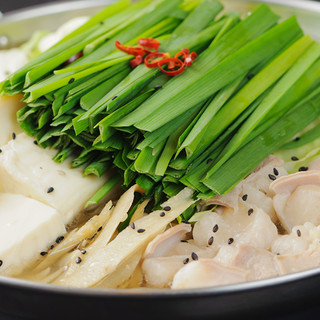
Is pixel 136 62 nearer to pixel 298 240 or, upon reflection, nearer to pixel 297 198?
pixel 297 198

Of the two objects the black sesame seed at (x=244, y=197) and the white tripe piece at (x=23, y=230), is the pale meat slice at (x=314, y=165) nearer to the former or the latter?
the black sesame seed at (x=244, y=197)

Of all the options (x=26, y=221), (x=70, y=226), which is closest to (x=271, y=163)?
(x=70, y=226)

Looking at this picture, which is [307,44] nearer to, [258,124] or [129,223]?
[258,124]

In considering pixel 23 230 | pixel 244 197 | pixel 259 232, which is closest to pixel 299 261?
pixel 259 232

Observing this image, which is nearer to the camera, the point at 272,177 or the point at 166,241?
the point at 166,241

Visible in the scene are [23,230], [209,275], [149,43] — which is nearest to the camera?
[209,275]
